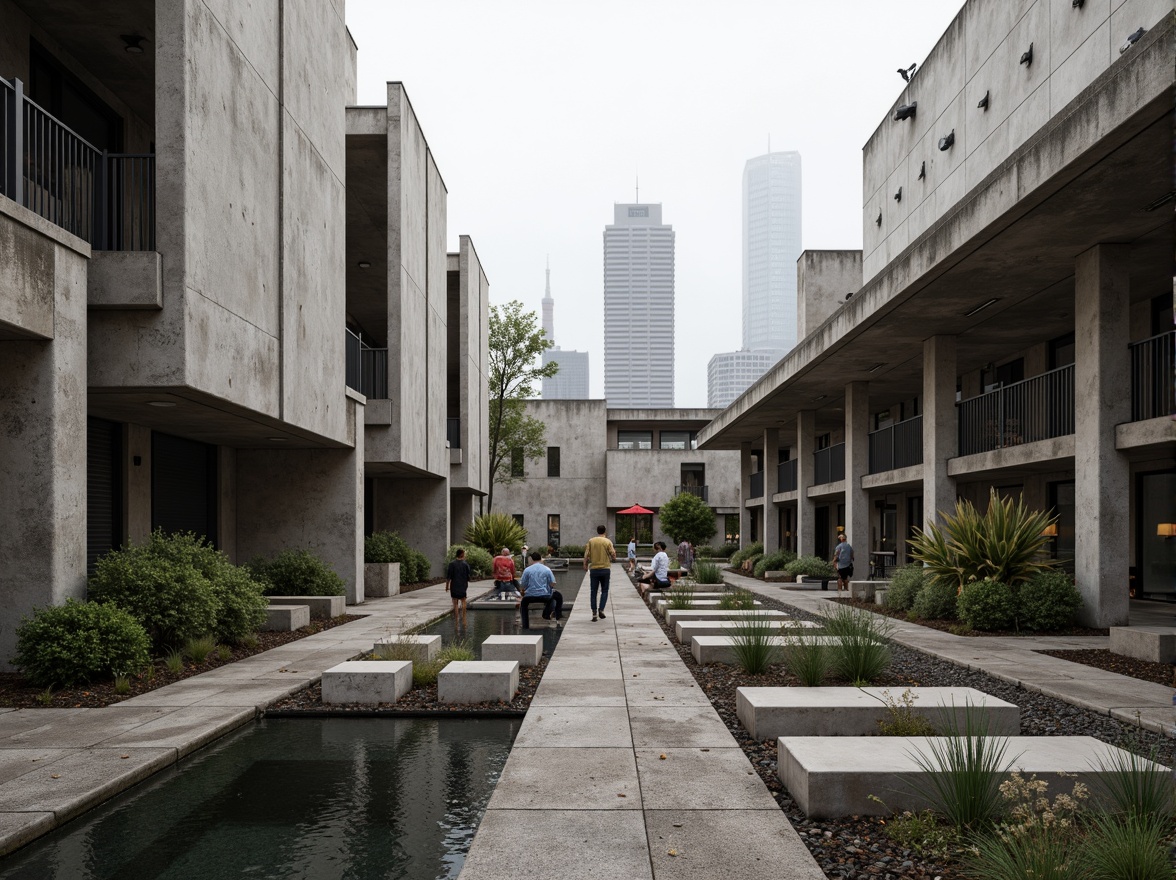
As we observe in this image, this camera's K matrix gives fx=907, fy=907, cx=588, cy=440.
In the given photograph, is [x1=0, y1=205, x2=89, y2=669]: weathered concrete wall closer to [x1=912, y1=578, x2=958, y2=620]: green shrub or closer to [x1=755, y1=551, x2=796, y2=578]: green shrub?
[x1=912, y1=578, x2=958, y2=620]: green shrub

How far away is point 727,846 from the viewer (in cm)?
491

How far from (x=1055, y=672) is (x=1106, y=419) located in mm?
4967

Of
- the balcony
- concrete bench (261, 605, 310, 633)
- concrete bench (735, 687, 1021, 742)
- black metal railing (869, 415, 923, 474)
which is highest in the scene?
the balcony

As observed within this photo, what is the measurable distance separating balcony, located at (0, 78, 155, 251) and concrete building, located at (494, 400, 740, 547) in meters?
41.2

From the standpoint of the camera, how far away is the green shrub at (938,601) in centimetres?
1577

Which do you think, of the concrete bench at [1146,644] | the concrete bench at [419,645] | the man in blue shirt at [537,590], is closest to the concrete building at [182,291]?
the concrete bench at [419,645]

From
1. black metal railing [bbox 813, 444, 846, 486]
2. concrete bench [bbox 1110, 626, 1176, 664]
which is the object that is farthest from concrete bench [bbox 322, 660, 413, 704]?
black metal railing [bbox 813, 444, 846, 486]

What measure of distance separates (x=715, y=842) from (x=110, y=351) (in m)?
8.89

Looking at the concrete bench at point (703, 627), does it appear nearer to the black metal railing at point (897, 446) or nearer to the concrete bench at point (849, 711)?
the concrete bench at point (849, 711)

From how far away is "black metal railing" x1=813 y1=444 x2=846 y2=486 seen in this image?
27.8 metres

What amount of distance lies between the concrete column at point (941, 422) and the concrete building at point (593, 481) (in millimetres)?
33257

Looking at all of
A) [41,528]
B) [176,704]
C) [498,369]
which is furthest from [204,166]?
[498,369]

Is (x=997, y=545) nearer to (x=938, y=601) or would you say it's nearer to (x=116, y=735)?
(x=938, y=601)

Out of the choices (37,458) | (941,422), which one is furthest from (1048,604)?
(37,458)
